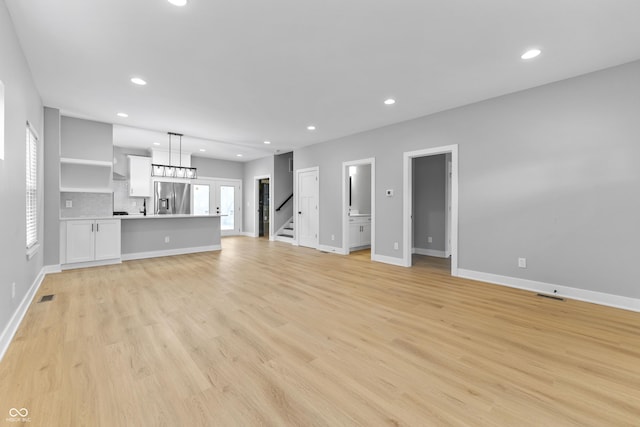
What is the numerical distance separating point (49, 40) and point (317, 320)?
3922mm

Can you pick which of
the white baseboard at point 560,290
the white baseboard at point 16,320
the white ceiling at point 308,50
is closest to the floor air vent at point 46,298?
the white baseboard at point 16,320

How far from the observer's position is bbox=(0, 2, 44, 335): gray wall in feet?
7.15

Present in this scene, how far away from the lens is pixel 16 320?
2529mm

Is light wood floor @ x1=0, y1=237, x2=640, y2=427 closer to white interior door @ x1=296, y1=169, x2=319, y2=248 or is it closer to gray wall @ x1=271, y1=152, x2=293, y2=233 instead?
white interior door @ x1=296, y1=169, x2=319, y2=248

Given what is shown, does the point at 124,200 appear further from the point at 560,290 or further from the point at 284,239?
the point at 560,290

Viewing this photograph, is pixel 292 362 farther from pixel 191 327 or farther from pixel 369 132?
pixel 369 132

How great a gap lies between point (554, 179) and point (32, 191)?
7010 millimetres

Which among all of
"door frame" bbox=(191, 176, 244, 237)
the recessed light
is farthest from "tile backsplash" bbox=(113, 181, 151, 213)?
the recessed light

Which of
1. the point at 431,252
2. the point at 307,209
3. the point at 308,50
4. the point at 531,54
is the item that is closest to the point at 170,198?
the point at 307,209

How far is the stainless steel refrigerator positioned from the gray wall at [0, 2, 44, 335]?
4.69m

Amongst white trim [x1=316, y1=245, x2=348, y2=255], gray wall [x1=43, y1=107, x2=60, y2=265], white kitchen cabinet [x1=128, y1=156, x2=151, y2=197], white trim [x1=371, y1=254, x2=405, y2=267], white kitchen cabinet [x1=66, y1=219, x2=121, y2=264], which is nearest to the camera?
gray wall [x1=43, y1=107, x2=60, y2=265]

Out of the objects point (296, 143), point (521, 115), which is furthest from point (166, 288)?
point (521, 115)

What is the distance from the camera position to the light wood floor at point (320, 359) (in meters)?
1.51

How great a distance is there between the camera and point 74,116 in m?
4.95
